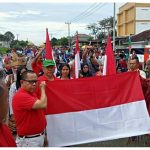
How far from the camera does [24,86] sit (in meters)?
4.23

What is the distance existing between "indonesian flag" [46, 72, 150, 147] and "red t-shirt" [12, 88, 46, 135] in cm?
81

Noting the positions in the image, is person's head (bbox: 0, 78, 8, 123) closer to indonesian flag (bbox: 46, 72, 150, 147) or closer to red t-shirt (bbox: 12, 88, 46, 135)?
red t-shirt (bbox: 12, 88, 46, 135)

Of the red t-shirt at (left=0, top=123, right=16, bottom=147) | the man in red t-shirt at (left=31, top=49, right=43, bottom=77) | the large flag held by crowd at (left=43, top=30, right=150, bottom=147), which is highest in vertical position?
the man in red t-shirt at (left=31, top=49, right=43, bottom=77)

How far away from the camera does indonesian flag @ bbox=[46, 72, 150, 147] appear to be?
5117 mm

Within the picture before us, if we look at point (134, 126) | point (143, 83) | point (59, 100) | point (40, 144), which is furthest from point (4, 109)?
point (143, 83)

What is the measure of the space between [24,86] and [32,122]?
421 mm

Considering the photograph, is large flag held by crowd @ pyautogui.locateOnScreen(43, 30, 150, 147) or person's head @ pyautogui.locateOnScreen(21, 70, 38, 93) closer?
person's head @ pyautogui.locateOnScreen(21, 70, 38, 93)

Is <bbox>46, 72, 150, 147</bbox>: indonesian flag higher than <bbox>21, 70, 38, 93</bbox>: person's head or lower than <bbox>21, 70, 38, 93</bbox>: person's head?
lower

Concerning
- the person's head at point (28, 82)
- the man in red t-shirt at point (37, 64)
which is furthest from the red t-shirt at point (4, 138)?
the man in red t-shirt at point (37, 64)

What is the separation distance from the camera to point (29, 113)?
4141 millimetres

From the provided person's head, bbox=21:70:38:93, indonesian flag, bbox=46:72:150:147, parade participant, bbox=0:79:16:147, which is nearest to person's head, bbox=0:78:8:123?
parade participant, bbox=0:79:16:147

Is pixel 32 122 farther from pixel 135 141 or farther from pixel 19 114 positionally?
pixel 135 141

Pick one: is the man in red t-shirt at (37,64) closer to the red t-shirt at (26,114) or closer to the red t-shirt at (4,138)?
the red t-shirt at (26,114)

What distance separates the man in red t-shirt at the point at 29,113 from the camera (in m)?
4.08
